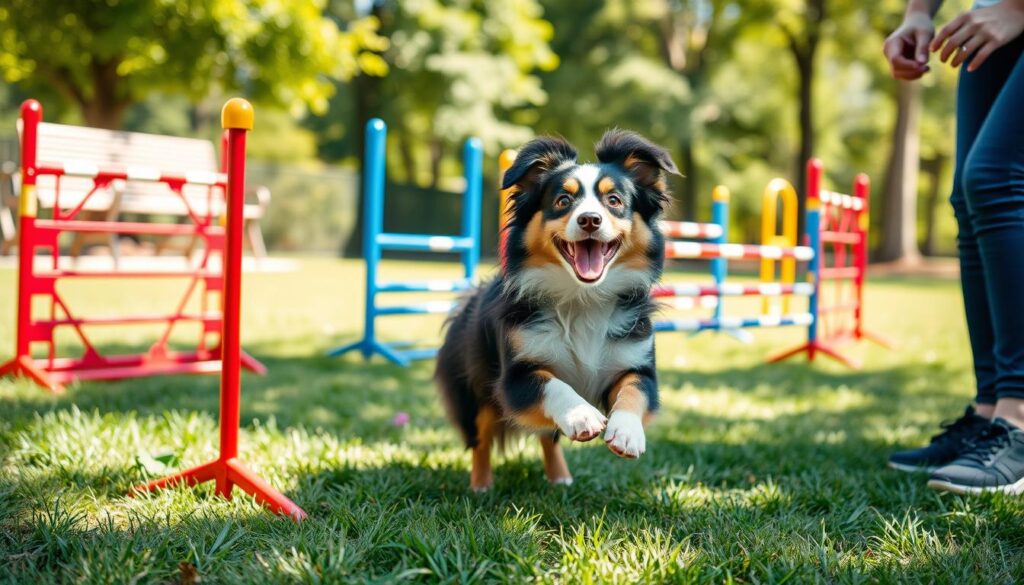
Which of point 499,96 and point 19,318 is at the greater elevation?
point 499,96

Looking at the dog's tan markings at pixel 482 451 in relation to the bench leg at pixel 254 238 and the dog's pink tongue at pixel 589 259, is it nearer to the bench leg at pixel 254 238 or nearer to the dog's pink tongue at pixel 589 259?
the dog's pink tongue at pixel 589 259

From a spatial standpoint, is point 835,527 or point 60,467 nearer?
point 835,527

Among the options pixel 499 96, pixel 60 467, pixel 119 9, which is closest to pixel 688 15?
pixel 499 96

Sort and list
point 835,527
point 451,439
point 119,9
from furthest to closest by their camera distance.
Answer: point 119,9 → point 451,439 → point 835,527

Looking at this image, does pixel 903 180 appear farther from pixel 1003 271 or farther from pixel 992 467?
pixel 992 467

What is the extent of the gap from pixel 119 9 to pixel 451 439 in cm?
1221

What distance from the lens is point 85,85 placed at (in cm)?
1521

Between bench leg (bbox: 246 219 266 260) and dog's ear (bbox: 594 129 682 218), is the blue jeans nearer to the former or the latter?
dog's ear (bbox: 594 129 682 218)

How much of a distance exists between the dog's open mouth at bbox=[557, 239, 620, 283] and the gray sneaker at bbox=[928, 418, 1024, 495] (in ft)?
4.33

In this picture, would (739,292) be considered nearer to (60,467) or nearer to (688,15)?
(60,467)

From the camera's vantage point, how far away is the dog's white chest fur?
2.55m

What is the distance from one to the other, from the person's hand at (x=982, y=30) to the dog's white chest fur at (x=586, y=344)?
146 cm

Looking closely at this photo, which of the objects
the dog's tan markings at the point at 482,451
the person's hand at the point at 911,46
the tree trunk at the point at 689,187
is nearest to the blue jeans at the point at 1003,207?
the person's hand at the point at 911,46

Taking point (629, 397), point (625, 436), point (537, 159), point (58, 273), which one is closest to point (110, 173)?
point (58, 273)
